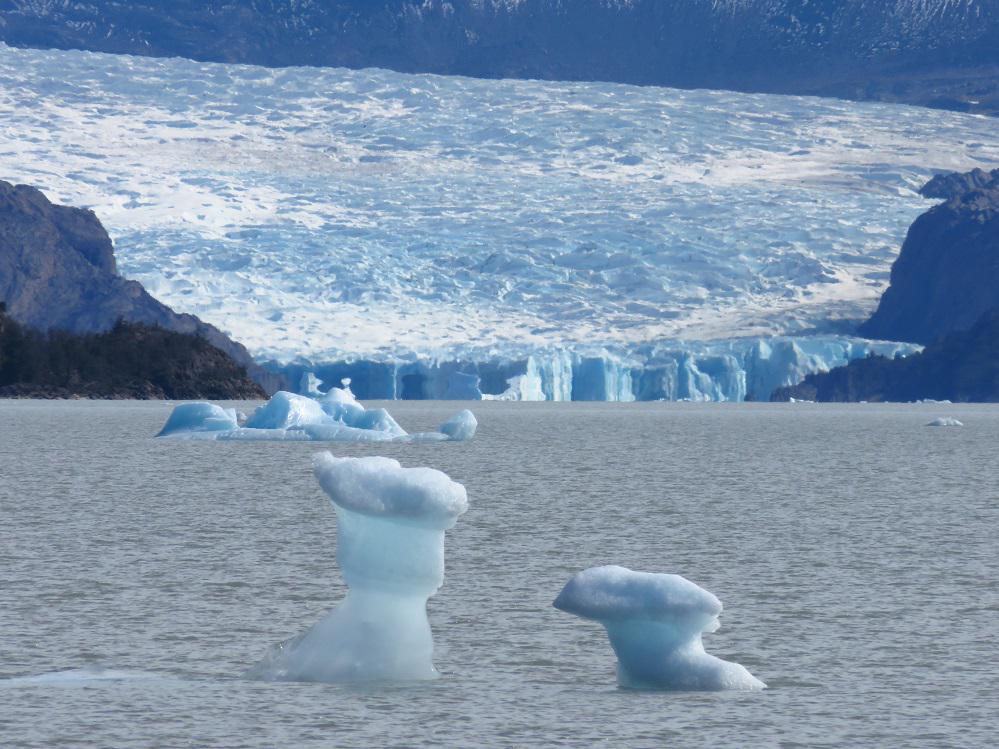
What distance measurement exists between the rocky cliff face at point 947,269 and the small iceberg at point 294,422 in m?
64.5

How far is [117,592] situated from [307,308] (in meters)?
76.1

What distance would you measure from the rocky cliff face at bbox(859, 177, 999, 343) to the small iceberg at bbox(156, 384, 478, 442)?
212ft

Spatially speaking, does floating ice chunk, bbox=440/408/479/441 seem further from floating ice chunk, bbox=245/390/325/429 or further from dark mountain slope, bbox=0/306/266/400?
dark mountain slope, bbox=0/306/266/400

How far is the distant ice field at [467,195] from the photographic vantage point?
305 ft

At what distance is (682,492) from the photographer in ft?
98.6

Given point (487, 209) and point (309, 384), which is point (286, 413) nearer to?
point (309, 384)

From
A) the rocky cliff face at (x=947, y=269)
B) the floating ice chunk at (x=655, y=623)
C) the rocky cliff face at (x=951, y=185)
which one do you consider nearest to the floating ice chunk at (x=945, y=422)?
the rocky cliff face at (x=947, y=269)

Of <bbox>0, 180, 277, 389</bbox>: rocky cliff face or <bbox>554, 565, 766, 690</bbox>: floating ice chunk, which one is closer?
<bbox>554, 565, 766, 690</bbox>: floating ice chunk

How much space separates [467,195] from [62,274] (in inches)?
1199

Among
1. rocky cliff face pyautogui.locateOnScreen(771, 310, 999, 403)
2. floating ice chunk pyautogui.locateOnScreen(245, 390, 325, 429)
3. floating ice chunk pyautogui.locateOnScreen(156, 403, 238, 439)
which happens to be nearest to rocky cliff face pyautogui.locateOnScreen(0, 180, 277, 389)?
rocky cliff face pyautogui.locateOnScreen(771, 310, 999, 403)

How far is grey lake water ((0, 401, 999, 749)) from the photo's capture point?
10.3 m

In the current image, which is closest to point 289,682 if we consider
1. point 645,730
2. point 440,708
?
point 440,708

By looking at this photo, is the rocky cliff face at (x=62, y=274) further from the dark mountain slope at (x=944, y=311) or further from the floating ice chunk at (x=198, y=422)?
the floating ice chunk at (x=198, y=422)

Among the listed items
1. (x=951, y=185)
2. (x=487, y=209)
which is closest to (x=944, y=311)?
(x=951, y=185)
